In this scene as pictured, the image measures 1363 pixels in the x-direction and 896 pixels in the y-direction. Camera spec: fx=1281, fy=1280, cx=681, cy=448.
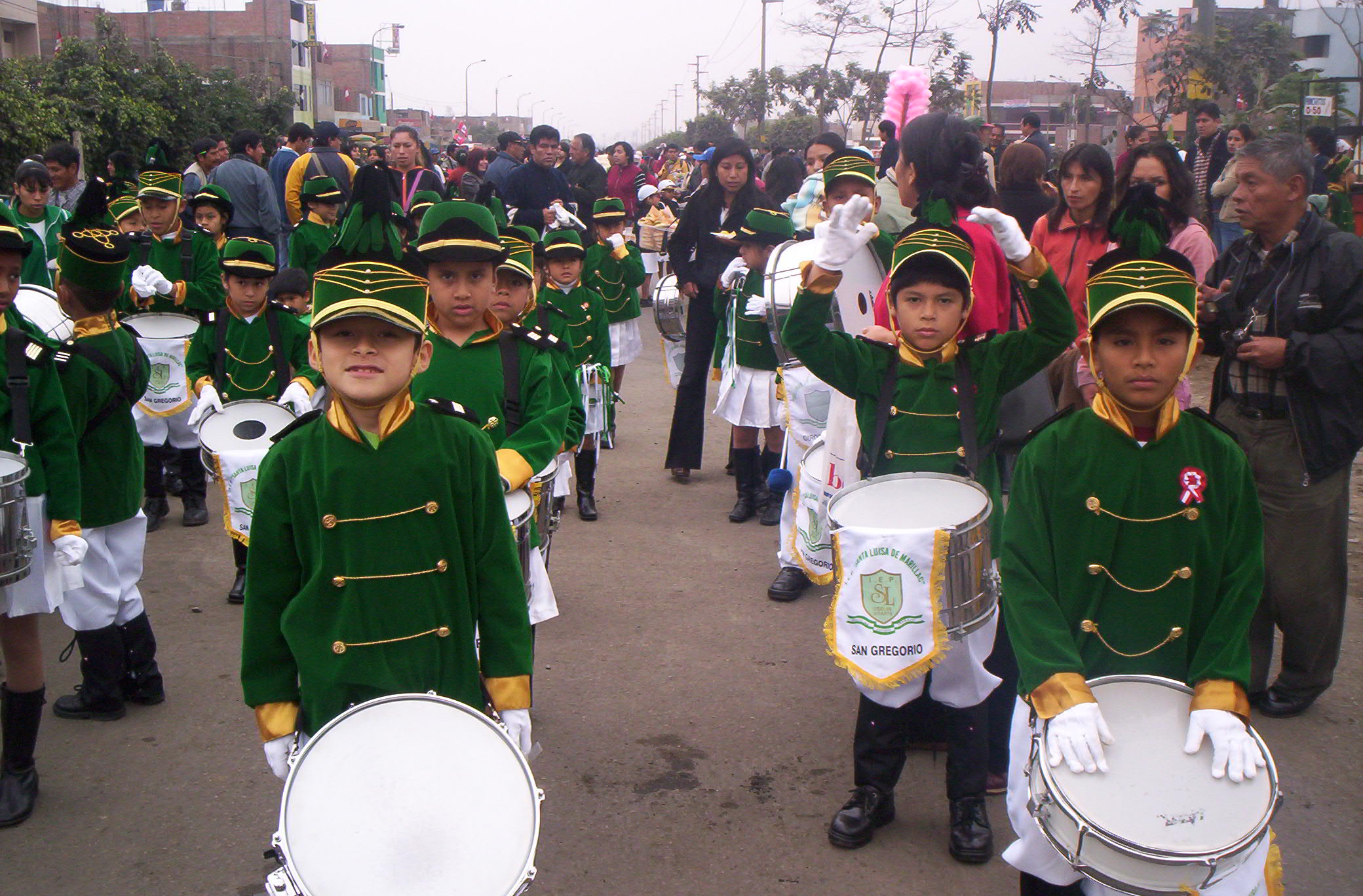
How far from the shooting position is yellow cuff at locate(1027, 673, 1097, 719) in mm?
2936

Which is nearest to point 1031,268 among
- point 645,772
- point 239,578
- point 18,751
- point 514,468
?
point 514,468

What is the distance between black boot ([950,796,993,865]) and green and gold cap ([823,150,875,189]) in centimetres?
329

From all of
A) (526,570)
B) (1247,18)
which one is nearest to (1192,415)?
(526,570)

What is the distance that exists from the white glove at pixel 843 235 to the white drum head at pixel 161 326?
5062 millimetres

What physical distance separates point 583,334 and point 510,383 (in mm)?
3999

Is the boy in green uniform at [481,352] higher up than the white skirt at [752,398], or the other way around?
the boy in green uniform at [481,352]

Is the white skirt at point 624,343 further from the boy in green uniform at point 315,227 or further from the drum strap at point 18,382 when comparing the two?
the drum strap at point 18,382

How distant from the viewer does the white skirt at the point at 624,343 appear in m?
10.3

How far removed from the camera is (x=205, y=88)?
1104 inches

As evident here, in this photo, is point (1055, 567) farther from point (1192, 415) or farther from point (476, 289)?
point (476, 289)

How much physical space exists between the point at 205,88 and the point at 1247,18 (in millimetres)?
21851

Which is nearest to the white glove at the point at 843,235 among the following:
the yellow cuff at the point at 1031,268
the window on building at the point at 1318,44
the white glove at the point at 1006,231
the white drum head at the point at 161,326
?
the white glove at the point at 1006,231

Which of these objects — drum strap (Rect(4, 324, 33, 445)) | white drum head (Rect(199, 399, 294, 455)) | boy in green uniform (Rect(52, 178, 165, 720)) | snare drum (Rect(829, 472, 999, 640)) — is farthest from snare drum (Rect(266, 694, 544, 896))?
white drum head (Rect(199, 399, 294, 455))

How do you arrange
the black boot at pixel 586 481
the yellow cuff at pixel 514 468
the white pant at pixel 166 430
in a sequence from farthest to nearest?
1. the black boot at pixel 586 481
2. the white pant at pixel 166 430
3. the yellow cuff at pixel 514 468
